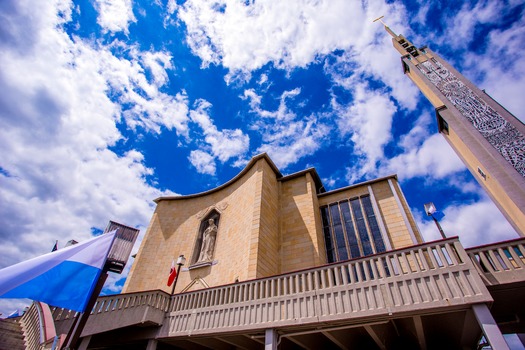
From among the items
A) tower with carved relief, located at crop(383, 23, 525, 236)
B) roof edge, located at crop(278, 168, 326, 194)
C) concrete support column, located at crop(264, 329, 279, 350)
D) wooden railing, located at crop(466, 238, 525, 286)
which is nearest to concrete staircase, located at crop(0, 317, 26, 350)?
concrete support column, located at crop(264, 329, 279, 350)

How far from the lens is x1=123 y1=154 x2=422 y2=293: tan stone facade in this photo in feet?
37.6

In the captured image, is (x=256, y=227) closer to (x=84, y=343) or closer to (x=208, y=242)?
(x=208, y=242)

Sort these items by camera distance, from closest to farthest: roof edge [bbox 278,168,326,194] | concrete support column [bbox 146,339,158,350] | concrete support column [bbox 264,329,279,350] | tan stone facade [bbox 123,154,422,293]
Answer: concrete support column [bbox 264,329,279,350] < concrete support column [bbox 146,339,158,350] < tan stone facade [bbox 123,154,422,293] < roof edge [bbox 278,168,326,194]

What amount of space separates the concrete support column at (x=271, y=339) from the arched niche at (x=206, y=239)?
7.46 metres

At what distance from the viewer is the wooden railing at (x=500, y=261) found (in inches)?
193

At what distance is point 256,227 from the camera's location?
38.0 feet

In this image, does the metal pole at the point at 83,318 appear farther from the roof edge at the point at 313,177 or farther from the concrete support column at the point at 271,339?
the roof edge at the point at 313,177

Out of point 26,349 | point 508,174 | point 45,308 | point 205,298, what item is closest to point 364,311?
point 205,298

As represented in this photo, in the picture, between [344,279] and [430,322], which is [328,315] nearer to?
[344,279]

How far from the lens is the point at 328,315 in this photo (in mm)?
5648

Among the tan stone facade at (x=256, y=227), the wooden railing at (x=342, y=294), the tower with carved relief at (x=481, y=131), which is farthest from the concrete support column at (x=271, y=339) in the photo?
the tower with carved relief at (x=481, y=131)

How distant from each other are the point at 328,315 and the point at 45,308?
8.08 m

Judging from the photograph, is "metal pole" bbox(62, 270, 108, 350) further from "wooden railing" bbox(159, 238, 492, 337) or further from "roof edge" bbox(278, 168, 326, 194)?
"roof edge" bbox(278, 168, 326, 194)

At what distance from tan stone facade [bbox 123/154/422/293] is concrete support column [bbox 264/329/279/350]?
3.75m
